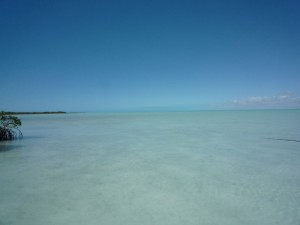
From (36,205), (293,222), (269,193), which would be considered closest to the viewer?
(293,222)

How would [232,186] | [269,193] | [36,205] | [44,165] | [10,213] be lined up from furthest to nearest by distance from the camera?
[44,165] → [232,186] → [269,193] → [36,205] → [10,213]

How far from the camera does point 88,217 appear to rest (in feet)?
9.41

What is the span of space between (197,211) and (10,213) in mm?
2485

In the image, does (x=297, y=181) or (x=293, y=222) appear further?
(x=297, y=181)

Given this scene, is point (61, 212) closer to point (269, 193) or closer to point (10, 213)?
point (10, 213)

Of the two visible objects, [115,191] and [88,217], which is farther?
[115,191]

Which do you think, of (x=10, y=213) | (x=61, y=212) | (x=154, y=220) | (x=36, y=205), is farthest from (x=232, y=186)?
(x=10, y=213)

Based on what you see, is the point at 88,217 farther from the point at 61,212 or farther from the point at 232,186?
the point at 232,186

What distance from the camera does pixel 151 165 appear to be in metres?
5.54

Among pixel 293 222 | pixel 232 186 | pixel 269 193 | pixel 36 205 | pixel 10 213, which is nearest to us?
pixel 293 222

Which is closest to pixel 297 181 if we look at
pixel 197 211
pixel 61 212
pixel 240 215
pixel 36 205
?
pixel 240 215

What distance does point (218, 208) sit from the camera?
3.11 m

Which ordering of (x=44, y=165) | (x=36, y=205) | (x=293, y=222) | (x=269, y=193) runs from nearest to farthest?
(x=293, y=222)
(x=36, y=205)
(x=269, y=193)
(x=44, y=165)

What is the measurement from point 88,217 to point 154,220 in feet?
2.76
